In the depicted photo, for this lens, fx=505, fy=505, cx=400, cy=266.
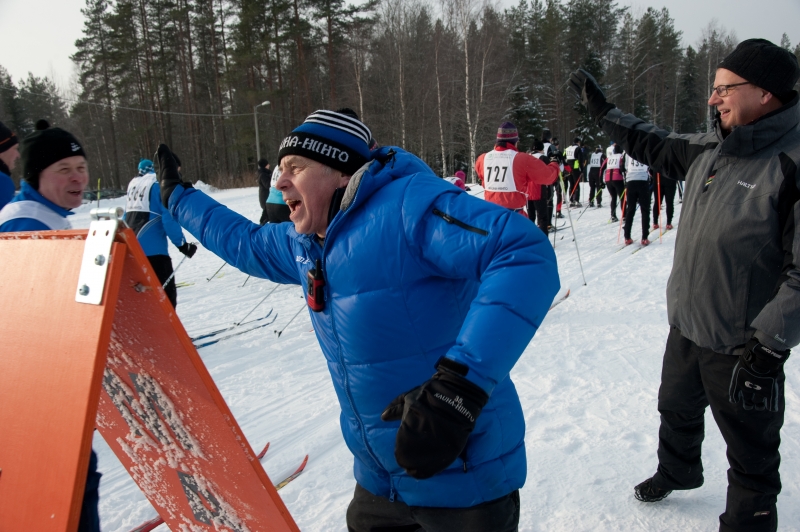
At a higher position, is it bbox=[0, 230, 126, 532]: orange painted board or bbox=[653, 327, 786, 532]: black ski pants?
bbox=[0, 230, 126, 532]: orange painted board

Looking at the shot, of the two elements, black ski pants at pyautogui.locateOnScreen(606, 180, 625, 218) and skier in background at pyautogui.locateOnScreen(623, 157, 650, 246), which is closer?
skier in background at pyautogui.locateOnScreen(623, 157, 650, 246)

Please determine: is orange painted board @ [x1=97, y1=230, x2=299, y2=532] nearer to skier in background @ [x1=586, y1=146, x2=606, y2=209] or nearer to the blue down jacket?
the blue down jacket

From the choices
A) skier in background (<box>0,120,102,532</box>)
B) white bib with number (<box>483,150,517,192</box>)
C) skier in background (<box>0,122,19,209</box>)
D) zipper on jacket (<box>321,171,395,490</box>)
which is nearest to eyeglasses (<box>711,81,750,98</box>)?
zipper on jacket (<box>321,171,395,490</box>)

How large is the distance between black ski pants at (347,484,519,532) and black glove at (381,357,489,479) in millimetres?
383

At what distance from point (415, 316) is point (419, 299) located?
0.15 feet

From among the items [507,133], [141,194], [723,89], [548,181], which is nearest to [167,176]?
[723,89]

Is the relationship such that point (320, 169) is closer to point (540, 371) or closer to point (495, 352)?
point (495, 352)

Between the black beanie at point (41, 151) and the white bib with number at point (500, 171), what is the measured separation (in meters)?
4.57

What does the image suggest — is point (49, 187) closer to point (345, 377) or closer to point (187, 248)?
point (345, 377)

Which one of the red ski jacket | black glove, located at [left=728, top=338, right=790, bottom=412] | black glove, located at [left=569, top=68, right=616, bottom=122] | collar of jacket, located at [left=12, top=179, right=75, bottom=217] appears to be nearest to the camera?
black glove, located at [left=728, top=338, right=790, bottom=412]

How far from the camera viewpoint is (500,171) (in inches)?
235

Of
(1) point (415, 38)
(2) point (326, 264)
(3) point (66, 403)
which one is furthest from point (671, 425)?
(1) point (415, 38)

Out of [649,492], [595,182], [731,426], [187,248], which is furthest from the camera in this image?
[595,182]

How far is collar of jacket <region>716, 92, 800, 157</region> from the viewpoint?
1730mm
